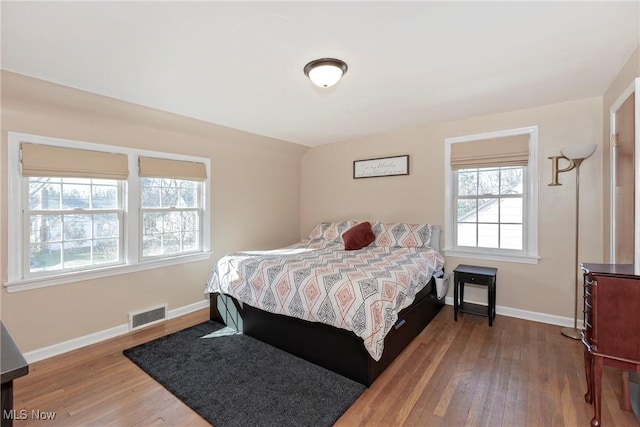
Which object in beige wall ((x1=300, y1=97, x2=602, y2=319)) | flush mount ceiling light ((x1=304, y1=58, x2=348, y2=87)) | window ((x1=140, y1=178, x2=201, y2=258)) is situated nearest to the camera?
flush mount ceiling light ((x1=304, y1=58, x2=348, y2=87))

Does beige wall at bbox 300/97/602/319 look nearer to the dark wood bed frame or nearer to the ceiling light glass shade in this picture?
the ceiling light glass shade

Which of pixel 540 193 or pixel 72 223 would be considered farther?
pixel 540 193

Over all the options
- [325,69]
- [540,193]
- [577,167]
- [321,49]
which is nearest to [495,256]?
[540,193]

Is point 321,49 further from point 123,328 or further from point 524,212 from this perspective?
point 123,328

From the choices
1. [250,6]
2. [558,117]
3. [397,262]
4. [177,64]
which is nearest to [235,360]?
[397,262]

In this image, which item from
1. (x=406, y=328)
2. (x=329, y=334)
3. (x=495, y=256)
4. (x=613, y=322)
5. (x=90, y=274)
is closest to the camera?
(x=613, y=322)

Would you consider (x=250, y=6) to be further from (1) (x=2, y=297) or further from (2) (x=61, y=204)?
(1) (x=2, y=297)

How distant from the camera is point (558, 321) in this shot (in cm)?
318

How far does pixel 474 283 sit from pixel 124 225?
12.6 ft

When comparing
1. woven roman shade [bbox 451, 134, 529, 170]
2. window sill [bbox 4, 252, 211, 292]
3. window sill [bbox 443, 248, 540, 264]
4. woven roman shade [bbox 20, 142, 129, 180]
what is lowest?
window sill [bbox 4, 252, 211, 292]

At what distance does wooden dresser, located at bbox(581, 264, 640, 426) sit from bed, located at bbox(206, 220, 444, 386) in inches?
46.7

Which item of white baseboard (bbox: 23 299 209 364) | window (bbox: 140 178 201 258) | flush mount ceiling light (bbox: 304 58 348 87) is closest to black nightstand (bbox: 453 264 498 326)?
flush mount ceiling light (bbox: 304 58 348 87)

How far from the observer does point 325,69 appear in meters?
2.13

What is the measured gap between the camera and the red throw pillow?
3768 millimetres
